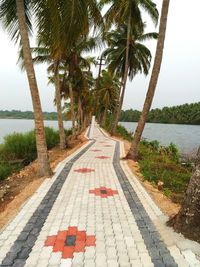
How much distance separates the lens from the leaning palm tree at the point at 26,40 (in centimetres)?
862

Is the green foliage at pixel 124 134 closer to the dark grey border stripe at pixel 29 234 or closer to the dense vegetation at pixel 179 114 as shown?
the dark grey border stripe at pixel 29 234

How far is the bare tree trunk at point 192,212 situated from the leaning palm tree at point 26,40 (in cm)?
502

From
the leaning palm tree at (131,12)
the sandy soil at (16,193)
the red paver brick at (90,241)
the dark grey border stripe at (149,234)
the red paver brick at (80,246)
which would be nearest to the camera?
the dark grey border stripe at (149,234)

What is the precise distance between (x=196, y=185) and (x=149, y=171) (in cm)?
541

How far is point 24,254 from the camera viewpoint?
440cm

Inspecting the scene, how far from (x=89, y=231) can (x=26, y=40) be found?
560 centimetres

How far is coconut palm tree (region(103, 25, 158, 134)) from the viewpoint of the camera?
84.2ft

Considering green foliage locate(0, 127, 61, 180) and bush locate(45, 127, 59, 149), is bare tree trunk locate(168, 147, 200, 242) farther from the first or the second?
bush locate(45, 127, 59, 149)

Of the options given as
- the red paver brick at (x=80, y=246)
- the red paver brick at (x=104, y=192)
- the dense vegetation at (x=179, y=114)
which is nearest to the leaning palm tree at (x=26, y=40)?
the red paver brick at (x=104, y=192)

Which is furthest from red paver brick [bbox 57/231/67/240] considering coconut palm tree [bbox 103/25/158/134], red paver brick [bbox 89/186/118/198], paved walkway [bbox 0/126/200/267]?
coconut palm tree [bbox 103/25/158/134]

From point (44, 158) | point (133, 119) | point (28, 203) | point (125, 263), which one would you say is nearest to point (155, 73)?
point (44, 158)

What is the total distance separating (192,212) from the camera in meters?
4.95

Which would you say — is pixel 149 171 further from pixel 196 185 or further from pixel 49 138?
pixel 49 138

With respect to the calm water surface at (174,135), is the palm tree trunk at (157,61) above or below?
above
